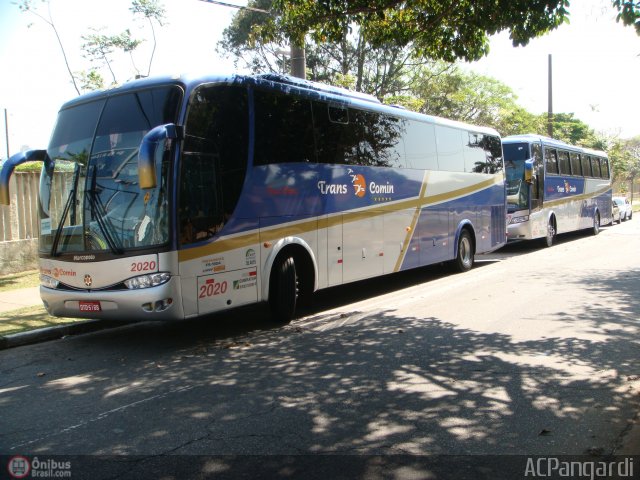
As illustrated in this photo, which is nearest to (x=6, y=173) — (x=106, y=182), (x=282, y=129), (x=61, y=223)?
(x=61, y=223)

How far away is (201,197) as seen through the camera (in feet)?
23.9

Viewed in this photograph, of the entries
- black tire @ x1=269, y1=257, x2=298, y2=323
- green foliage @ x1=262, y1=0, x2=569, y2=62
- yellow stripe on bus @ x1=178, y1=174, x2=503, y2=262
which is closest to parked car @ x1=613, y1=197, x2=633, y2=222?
yellow stripe on bus @ x1=178, y1=174, x2=503, y2=262

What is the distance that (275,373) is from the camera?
6.14 meters

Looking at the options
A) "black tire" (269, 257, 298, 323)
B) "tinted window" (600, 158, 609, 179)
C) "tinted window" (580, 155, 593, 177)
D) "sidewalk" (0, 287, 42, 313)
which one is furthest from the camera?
"tinted window" (600, 158, 609, 179)

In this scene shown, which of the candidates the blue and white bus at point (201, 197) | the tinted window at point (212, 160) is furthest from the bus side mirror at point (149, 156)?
the tinted window at point (212, 160)

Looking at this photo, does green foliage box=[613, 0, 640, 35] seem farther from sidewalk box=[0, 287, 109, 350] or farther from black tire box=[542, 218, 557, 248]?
black tire box=[542, 218, 557, 248]

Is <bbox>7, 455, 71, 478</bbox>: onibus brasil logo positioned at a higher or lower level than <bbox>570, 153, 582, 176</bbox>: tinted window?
lower

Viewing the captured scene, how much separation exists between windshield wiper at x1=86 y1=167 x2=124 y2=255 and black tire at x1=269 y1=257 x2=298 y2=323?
7.87 feet

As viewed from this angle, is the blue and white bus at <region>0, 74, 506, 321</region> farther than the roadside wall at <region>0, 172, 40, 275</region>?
No

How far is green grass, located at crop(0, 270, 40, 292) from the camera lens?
39.6 ft

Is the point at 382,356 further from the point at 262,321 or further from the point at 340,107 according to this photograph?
the point at 340,107

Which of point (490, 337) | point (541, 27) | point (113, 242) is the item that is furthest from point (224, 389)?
point (541, 27)

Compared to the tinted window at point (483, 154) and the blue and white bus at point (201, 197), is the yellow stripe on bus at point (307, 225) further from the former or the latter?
the tinted window at point (483, 154)

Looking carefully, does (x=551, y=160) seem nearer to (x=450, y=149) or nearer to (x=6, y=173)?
(x=450, y=149)
